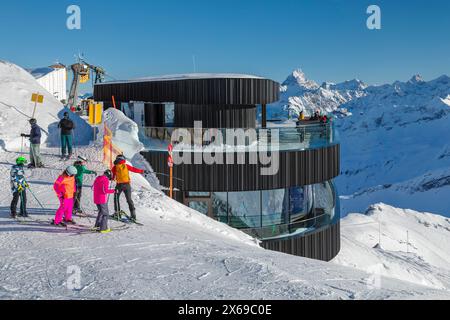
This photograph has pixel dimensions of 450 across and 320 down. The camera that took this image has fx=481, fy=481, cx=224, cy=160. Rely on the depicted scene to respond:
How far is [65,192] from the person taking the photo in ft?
36.5

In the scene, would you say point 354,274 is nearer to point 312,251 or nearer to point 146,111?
point 312,251

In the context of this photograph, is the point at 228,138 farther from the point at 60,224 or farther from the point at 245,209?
the point at 60,224

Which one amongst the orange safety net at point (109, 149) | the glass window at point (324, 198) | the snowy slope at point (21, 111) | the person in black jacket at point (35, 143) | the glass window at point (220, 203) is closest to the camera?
the person in black jacket at point (35, 143)

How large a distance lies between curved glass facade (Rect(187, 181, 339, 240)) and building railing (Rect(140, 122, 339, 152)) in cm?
195

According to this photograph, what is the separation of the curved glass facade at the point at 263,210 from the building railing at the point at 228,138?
6.41ft

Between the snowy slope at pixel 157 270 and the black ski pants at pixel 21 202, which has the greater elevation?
the black ski pants at pixel 21 202

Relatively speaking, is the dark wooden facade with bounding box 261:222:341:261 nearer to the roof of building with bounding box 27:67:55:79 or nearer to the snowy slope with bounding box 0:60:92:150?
the snowy slope with bounding box 0:60:92:150

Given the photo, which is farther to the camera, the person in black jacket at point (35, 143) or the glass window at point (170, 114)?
the glass window at point (170, 114)

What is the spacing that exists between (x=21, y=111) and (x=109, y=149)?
6241mm

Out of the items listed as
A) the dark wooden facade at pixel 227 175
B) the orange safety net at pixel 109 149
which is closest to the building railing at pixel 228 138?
the dark wooden facade at pixel 227 175

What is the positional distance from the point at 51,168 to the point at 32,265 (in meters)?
8.43

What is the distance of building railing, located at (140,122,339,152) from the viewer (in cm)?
1895

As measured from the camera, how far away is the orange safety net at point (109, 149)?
1773cm

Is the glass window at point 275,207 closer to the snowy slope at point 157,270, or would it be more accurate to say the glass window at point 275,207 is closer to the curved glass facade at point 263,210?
the curved glass facade at point 263,210
